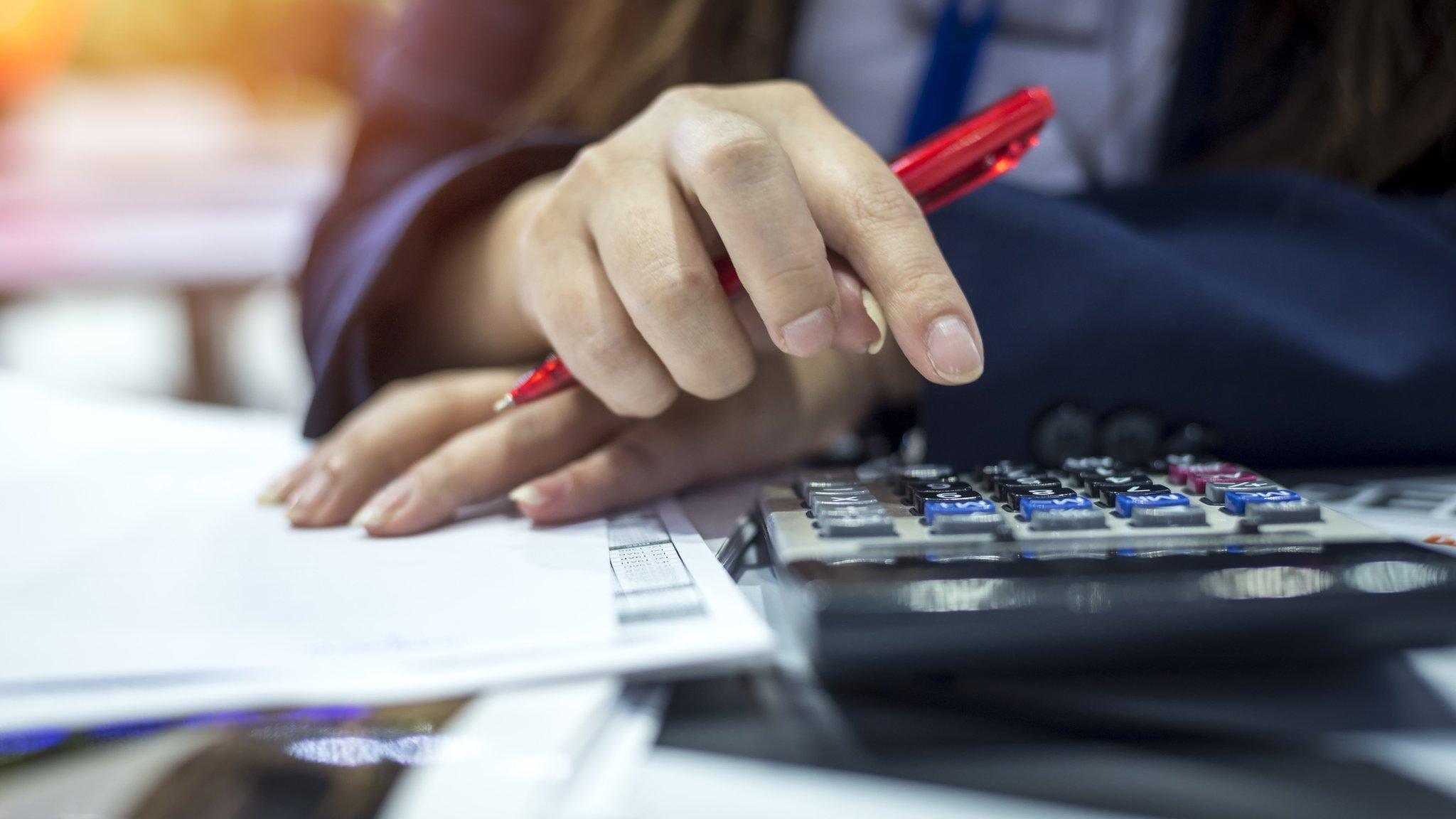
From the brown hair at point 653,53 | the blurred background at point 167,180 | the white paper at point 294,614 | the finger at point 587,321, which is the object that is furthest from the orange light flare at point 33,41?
the finger at point 587,321

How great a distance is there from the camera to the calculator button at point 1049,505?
240mm

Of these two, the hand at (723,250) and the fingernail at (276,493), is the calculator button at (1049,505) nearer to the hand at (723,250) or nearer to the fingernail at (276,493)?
the hand at (723,250)

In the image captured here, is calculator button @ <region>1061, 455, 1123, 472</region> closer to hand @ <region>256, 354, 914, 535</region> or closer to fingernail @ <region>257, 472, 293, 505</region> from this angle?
hand @ <region>256, 354, 914, 535</region>

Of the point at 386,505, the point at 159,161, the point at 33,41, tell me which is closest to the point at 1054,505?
the point at 386,505

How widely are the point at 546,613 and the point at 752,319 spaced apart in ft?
0.50

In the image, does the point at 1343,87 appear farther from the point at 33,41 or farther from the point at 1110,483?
the point at 33,41

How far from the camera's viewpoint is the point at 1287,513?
0.23 m

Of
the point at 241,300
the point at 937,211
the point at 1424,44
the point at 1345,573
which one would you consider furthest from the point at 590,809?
the point at 241,300

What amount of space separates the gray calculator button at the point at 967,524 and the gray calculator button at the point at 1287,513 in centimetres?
6

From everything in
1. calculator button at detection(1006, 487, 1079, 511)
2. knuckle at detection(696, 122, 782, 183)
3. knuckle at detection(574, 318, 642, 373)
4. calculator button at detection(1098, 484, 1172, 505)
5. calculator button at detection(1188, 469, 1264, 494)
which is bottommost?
calculator button at detection(1188, 469, 1264, 494)

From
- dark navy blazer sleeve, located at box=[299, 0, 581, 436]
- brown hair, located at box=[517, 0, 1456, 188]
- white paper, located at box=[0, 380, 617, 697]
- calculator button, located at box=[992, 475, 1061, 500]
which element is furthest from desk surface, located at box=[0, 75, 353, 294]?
calculator button, located at box=[992, 475, 1061, 500]

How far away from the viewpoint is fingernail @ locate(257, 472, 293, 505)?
1.22 ft

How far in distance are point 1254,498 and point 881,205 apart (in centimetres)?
13

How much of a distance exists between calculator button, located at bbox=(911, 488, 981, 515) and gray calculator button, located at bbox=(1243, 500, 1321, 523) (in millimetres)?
66
